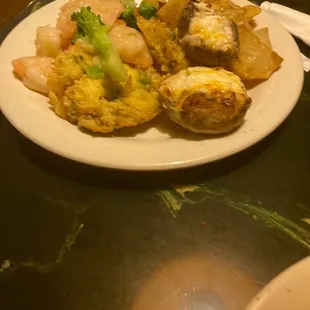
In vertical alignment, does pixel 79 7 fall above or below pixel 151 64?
above

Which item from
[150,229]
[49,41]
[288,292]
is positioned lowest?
[150,229]

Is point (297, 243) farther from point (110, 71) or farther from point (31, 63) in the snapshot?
point (31, 63)

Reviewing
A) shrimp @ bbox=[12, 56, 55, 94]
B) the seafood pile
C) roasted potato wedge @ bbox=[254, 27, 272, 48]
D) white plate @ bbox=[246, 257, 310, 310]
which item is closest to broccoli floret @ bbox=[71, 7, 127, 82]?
the seafood pile

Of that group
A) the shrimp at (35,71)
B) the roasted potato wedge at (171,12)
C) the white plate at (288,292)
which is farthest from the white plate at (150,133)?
the white plate at (288,292)

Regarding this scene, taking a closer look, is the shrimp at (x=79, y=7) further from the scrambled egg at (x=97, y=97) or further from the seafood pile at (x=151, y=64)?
the scrambled egg at (x=97, y=97)

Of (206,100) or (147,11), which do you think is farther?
(147,11)

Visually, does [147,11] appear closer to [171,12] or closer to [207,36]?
[171,12]

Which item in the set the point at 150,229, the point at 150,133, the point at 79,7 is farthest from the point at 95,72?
the point at 150,229
